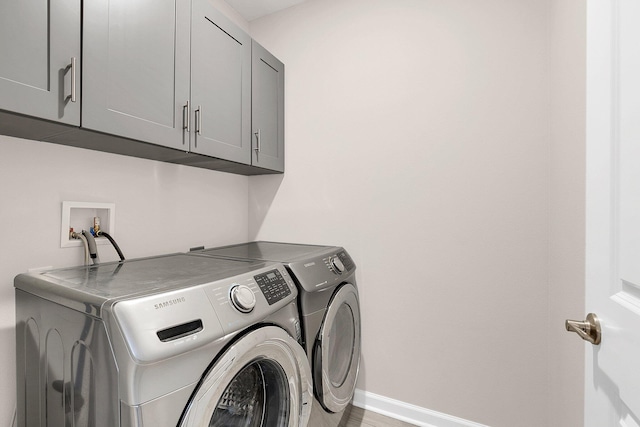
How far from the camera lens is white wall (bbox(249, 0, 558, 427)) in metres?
1.48

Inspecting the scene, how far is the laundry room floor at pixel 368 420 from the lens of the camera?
171 centimetres

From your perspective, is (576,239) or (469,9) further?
(469,9)

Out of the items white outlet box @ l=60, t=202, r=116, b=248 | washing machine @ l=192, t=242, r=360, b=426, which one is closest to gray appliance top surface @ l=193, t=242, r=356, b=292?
washing machine @ l=192, t=242, r=360, b=426

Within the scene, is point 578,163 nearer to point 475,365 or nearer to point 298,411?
point 475,365

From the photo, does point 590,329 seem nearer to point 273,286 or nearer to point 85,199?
point 273,286

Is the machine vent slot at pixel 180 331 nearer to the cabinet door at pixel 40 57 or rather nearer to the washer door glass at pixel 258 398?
the washer door glass at pixel 258 398

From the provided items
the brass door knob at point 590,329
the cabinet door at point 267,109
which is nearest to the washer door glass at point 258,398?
the brass door knob at point 590,329

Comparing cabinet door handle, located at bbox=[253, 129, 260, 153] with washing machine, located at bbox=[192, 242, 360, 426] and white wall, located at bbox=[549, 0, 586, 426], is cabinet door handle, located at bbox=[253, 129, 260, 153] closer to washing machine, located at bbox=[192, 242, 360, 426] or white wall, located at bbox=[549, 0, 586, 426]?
washing machine, located at bbox=[192, 242, 360, 426]

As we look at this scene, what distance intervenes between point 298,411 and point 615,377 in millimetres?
961

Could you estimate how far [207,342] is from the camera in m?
0.77

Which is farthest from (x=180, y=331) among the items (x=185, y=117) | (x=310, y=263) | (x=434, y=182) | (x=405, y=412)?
(x=405, y=412)

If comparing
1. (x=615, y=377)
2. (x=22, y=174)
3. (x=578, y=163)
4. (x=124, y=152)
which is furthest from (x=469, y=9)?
(x=22, y=174)

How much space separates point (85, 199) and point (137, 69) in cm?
62

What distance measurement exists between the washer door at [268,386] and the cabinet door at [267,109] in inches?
43.2
